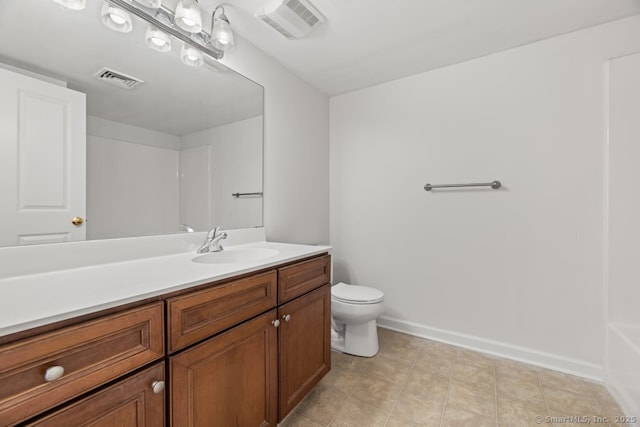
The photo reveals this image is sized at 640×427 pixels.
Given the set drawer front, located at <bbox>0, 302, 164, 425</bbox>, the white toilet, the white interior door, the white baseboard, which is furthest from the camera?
the white toilet

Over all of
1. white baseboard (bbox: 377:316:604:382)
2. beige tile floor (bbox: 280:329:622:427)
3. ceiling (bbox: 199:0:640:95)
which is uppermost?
ceiling (bbox: 199:0:640:95)

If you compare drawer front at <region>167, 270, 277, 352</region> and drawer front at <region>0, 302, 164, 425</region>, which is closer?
drawer front at <region>0, 302, 164, 425</region>

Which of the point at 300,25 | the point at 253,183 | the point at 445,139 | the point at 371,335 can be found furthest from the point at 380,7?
the point at 371,335

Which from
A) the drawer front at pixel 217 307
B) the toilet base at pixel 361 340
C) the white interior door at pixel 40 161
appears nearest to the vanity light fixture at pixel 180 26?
the white interior door at pixel 40 161

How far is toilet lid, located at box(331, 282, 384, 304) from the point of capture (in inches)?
72.4

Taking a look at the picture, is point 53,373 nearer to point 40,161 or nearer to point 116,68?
point 40,161

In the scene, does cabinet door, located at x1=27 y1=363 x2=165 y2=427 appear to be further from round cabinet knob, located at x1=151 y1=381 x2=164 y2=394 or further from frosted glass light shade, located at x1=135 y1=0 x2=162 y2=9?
frosted glass light shade, located at x1=135 y1=0 x2=162 y2=9

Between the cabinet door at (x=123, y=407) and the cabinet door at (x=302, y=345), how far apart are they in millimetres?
513

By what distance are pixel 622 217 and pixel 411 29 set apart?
1.63 metres

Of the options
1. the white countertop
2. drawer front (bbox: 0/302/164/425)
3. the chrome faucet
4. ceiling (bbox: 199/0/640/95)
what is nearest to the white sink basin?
the chrome faucet

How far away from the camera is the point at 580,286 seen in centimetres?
167

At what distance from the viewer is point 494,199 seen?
74.9 inches

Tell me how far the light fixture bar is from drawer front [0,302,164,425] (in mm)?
1234

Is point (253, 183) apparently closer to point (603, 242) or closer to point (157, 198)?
point (157, 198)
